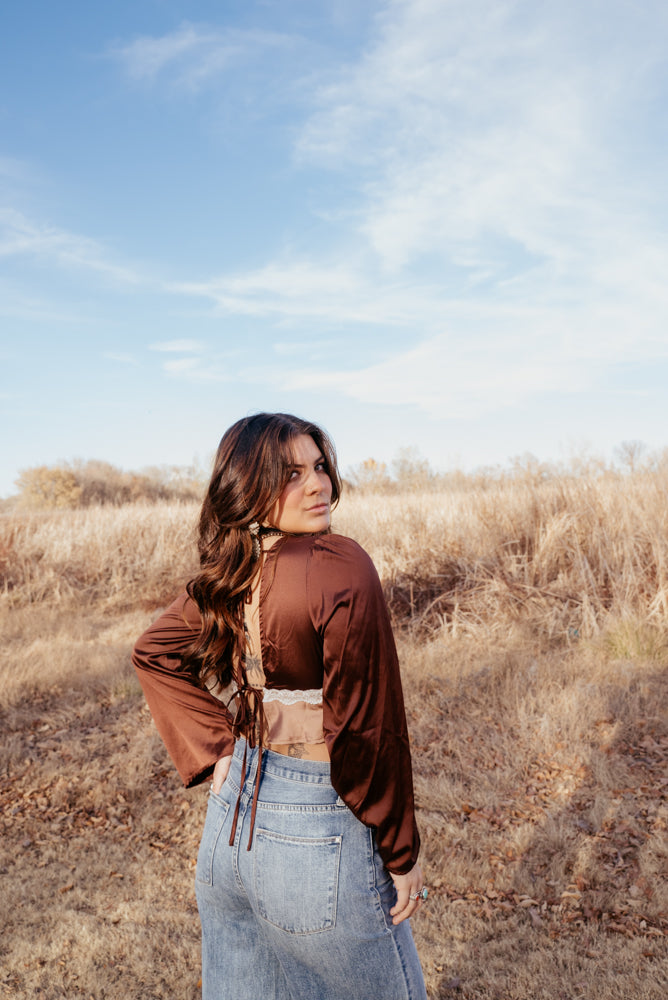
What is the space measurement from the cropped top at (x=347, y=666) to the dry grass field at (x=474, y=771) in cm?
251

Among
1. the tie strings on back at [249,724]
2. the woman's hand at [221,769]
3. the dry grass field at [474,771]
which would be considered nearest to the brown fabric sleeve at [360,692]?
the tie strings on back at [249,724]

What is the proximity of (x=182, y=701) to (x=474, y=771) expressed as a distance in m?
4.07

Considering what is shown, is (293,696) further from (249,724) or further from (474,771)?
(474,771)

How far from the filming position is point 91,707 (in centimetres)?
666

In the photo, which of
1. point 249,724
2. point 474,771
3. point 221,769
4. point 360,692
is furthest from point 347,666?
point 474,771

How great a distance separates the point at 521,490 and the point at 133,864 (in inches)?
282

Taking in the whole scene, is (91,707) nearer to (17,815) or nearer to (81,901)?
(17,815)

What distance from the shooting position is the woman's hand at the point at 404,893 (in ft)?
4.40

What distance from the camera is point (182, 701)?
1.78 meters

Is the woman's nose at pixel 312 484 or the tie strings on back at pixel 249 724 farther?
the woman's nose at pixel 312 484

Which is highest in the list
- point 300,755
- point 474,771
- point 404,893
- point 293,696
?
point 293,696

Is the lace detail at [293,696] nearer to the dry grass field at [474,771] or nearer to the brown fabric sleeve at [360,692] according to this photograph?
the brown fabric sleeve at [360,692]

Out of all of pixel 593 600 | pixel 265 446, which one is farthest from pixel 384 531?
pixel 265 446

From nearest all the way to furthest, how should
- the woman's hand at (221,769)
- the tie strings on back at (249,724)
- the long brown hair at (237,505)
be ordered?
the tie strings on back at (249,724)
the long brown hair at (237,505)
the woman's hand at (221,769)
